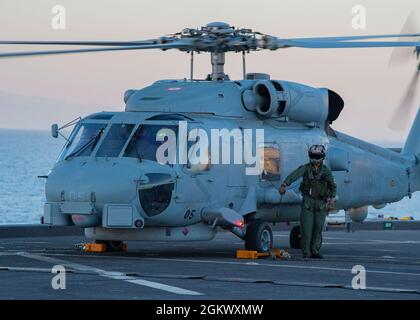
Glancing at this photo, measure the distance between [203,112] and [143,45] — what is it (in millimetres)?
1770

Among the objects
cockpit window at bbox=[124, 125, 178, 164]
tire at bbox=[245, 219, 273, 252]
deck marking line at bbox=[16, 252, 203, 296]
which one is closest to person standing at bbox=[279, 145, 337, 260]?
tire at bbox=[245, 219, 273, 252]

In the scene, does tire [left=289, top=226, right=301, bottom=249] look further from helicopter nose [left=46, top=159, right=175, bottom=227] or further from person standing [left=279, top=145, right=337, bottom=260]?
helicopter nose [left=46, top=159, right=175, bottom=227]

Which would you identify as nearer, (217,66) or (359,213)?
(217,66)

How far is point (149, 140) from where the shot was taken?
21.8 metres

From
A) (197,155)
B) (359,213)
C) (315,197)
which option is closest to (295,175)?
(315,197)

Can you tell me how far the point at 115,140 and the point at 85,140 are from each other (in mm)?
561

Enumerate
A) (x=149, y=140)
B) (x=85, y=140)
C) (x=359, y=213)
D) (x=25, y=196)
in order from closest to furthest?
(x=149, y=140), (x=85, y=140), (x=359, y=213), (x=25, y=196)

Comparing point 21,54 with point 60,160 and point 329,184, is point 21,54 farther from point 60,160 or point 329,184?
point 329,184

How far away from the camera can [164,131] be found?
21.9m

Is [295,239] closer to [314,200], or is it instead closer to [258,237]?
[258,237]

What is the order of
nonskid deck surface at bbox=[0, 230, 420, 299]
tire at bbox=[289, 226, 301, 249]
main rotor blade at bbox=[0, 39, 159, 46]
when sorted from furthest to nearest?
tire at bbox=[289, 226, 301, 249]
main rotor blade at bbox=[0, 39, 159, 46]
nonskid deck surface at bbox=[0, 230, 420, 299]

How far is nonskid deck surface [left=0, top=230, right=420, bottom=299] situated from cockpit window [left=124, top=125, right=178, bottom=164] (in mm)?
1595

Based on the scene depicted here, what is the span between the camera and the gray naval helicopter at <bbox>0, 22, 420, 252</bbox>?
21.2 m
